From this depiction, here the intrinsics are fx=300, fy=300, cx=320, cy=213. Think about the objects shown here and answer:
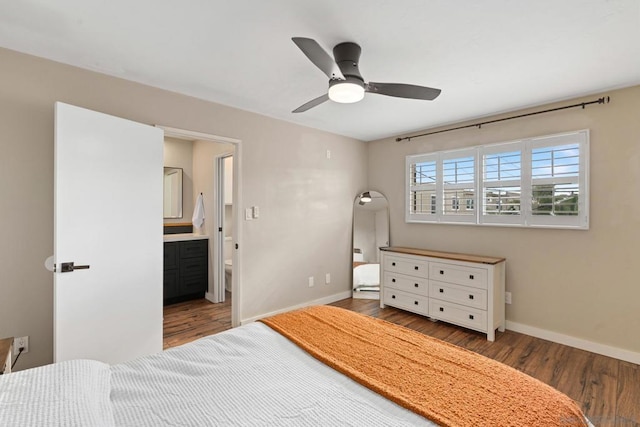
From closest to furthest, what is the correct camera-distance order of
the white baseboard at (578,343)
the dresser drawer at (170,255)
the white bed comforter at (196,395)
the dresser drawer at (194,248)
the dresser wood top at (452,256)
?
the white bed comforter at (196,395)
the white baseboard at (578,343)
the dresser wood top at (452,256)
the dresser drawer at (170,255)
the dresser drawer at (194,248)

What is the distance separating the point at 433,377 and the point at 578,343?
8.53 feet

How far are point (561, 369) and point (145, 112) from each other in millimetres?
4093

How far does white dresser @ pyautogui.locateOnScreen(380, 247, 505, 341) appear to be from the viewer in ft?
9.95

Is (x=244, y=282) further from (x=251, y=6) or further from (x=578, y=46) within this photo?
(x=578, y=46)

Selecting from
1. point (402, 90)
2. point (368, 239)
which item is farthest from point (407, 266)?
point (402, 90)

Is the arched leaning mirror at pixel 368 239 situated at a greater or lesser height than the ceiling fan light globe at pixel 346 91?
lesser

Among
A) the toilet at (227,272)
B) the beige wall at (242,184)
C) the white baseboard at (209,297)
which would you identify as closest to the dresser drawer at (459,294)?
the beige wall at (242,184)

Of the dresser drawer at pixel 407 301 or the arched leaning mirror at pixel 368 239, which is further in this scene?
the arched leaning mirror at pixel 368 239

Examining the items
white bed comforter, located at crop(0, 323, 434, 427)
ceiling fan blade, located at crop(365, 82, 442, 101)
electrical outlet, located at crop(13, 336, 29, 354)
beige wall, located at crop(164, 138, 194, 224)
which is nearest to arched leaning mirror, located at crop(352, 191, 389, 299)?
ceiling fan blade, located at crop(365, 82, 442, 101)

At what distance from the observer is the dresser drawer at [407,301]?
3.53 meters

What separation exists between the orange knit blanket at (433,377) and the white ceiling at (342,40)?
5.76 ft

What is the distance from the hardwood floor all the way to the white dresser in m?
0.14

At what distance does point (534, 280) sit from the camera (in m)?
3.10

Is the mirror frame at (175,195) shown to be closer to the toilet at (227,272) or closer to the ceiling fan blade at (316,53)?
the toilet at (227,272)
